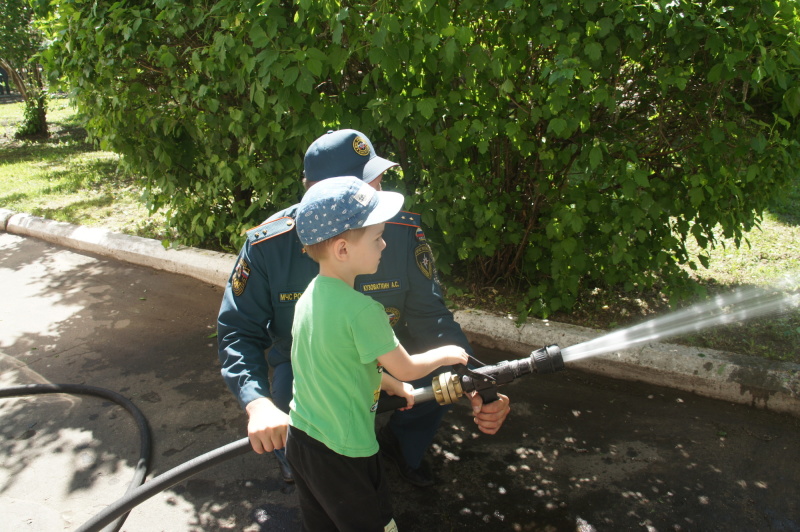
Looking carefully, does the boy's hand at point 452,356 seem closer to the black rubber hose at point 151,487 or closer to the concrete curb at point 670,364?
the black rubber hose at point 151,487

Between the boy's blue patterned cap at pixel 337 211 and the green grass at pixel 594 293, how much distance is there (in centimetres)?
273

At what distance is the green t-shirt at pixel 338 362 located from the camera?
2070 millimetres

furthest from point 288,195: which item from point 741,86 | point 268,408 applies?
point 741,86

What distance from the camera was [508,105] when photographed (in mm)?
4008

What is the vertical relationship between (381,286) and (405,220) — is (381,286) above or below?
below

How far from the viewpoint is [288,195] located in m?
4.79

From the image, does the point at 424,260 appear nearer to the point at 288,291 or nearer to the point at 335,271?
the point at 288,291

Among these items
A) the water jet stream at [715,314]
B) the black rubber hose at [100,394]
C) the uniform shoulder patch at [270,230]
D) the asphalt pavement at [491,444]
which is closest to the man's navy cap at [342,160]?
the uniform shoulder patch at [270,230]

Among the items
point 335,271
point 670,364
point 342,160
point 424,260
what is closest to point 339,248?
point 335,271

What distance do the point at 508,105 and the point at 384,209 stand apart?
7.09ft

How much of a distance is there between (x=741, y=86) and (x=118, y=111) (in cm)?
434

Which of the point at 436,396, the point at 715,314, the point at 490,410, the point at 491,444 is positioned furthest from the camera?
the point at 715,314

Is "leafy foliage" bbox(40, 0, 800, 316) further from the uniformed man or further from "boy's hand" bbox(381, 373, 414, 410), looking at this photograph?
"boy's hand" bbox(381, 373, 414, 410)

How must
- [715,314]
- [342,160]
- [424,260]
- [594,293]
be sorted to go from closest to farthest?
1. [342,160]
2. [424,260]
3. [715,314]
4. [594,293]
